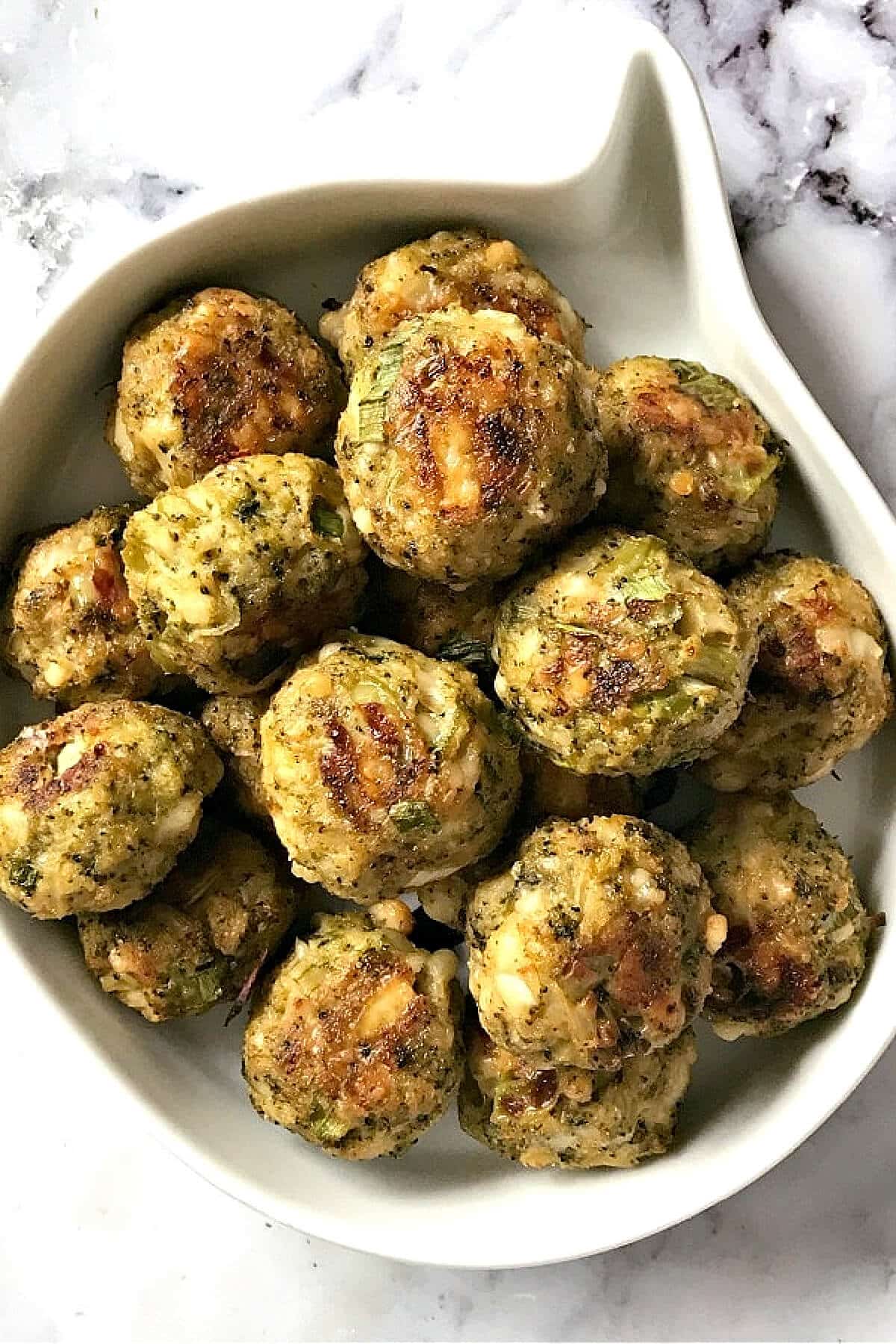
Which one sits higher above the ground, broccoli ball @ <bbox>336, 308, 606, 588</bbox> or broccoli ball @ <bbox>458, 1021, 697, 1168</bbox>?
broccoli ball @ <bbox>336, 308, 606, 588</bbox>

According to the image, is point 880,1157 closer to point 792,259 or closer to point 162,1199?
point 162,1199

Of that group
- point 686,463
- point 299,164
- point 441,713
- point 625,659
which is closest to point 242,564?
point 441,713

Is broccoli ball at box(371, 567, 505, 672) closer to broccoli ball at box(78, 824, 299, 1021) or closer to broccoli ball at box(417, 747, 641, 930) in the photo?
broccoli ball at box(417, 747, 641, 930)

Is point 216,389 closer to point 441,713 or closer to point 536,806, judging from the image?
point 441,713

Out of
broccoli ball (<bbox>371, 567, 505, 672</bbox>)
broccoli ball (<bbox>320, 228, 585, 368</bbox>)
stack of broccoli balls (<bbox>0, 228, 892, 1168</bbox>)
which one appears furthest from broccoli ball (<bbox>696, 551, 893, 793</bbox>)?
broccoli ball (<bbox>320, 228, 585, 368</bbox>)

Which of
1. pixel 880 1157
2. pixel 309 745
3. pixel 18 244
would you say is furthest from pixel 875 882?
pixel 18 244

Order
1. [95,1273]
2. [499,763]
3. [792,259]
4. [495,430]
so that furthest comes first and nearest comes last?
[95,1273]
[792,259]
[499,763]
[495,430]
